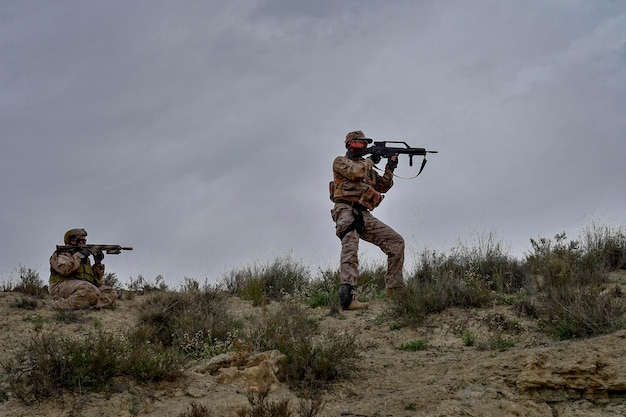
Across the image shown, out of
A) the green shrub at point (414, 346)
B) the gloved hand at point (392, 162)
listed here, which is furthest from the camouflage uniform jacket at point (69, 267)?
the green shrub at point (414, 346)

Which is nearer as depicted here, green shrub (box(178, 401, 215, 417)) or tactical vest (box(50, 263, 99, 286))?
green shrub (box(178, 401, 215, 417))

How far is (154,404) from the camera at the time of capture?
5355 mm

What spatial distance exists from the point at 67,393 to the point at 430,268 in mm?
5899

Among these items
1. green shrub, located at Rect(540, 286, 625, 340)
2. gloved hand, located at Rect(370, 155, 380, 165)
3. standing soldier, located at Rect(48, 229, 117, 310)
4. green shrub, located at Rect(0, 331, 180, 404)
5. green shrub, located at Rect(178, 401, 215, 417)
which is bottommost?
green shrub, located at Rect(178, 401, 215, 417)

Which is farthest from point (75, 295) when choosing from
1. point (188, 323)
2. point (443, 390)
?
point (443, 390)

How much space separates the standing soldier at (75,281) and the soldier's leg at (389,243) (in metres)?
4.26

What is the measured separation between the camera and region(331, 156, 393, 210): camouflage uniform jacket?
8953 mm

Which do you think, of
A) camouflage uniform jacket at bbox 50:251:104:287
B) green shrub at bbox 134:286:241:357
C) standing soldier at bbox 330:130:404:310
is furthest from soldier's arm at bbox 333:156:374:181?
camouflage uniform jacket at bbox 50:251:104:287

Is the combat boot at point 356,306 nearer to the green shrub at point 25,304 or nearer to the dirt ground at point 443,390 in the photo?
the dirt ground at point 443,390

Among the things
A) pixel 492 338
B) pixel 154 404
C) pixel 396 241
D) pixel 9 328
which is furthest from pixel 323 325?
pixel 9 328

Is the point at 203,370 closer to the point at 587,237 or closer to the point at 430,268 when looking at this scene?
the point at 430,268

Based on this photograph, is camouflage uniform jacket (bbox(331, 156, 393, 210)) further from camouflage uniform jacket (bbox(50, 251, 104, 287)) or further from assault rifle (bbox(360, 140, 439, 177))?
camouflage uniform jacket (bbox(50, 251, 104, 287))

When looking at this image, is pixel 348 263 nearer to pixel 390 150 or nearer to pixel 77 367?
pixel 390 150

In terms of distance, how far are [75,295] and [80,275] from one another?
485 millimetres
